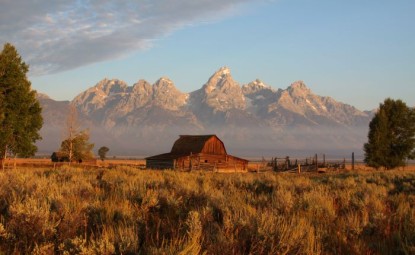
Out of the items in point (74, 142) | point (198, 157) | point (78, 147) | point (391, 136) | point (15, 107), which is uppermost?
point (15, 107)

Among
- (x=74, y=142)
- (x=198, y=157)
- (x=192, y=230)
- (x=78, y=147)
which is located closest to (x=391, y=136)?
(x=198, y=157)

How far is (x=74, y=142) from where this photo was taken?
6125cm

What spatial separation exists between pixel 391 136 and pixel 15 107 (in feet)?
152

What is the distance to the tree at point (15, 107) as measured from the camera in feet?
123

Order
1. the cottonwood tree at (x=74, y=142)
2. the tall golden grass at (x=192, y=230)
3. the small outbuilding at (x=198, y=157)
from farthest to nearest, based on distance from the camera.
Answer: the cottonwood tree at (x=74, y=142)
the small outbuilding at (x=198, y=157)
the tall golden grass at (x=192, y=230)

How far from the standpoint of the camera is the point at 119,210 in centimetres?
811

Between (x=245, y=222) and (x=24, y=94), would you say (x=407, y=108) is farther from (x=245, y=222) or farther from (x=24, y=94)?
(x=245, y=222)

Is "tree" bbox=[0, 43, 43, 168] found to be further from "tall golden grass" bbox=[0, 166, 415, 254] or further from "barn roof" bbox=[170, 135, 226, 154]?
"tall golden grass" bbox=[0, 166, 415, 254]

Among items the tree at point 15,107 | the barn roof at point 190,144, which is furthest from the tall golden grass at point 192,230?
the barn roof at point 190,144

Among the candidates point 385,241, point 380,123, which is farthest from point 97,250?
point 380,123

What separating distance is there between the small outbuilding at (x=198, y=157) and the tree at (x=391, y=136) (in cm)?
1814

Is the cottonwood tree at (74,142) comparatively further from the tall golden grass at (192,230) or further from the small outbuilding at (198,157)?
the tall golden grass at (192,230)

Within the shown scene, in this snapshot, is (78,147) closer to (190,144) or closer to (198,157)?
(190,144)

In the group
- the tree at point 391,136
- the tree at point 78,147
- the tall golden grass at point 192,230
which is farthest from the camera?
the tree at point 78,147
